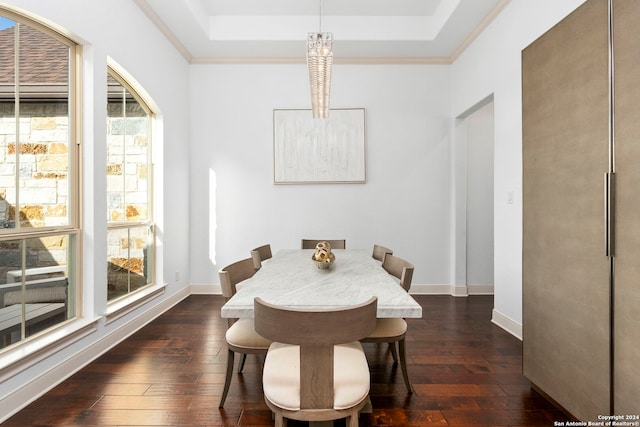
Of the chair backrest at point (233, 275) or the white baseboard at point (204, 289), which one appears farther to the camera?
the white baseboard at point (204, 289)

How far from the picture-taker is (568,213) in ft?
5.86

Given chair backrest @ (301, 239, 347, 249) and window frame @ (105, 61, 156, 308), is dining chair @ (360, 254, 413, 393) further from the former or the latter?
window frame @ (105, 61, 156, 308)

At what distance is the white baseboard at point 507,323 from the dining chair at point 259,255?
2340mm

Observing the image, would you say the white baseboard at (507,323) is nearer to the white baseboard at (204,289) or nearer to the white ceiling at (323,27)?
the white ceiling at (323,27)

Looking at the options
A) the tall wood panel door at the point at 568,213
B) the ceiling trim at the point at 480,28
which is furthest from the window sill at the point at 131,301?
the ceiling trim at the point at 480,28

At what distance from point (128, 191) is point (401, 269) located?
2.71 m

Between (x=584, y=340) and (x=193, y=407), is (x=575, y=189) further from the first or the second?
(x=193, y=407)

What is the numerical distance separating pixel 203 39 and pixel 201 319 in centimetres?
321

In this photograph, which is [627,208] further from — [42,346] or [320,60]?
[42,346]

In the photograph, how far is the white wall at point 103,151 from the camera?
2248mm

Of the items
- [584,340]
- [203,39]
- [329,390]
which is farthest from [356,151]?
[329,390]

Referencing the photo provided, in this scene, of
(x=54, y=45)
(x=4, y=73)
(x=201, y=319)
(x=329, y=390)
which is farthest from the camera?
(x=201, y=319)

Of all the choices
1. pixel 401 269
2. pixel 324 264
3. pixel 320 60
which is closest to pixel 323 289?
pixel 324 264

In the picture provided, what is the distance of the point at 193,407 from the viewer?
2.04m
